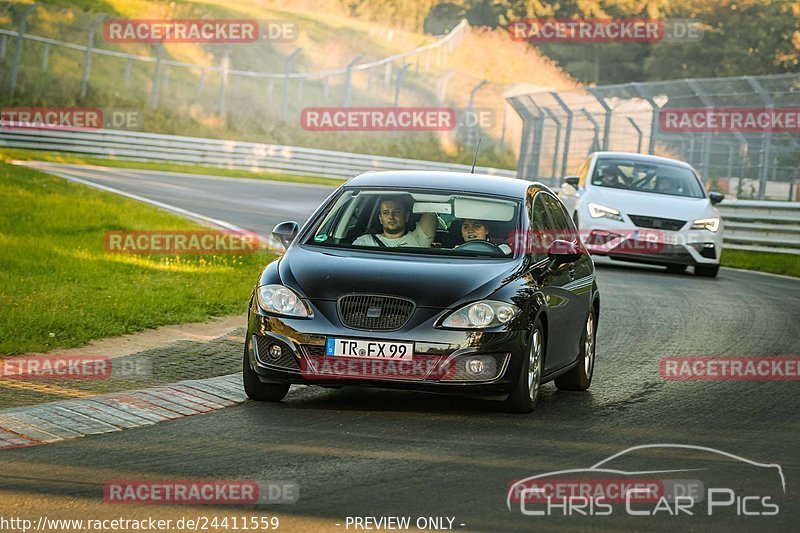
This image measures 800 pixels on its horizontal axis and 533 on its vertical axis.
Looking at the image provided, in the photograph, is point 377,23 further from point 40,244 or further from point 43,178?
point 40,244

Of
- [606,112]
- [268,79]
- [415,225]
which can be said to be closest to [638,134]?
[606,112]

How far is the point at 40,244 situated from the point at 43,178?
10.4m

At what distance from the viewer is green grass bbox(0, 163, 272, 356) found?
12.3 metres

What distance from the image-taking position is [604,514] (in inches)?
262

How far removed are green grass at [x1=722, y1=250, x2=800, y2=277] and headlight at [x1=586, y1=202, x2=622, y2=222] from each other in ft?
13.0

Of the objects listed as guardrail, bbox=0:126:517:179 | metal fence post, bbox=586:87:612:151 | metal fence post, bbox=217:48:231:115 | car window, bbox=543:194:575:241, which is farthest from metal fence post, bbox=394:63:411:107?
car window, bbox=543:194:575:241

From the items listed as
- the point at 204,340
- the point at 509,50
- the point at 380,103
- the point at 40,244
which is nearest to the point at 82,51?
the point at 380,103

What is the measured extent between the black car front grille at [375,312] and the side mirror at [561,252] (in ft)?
5.12

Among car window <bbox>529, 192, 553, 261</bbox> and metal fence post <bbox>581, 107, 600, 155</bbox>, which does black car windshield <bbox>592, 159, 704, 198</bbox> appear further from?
car window <bbox>529, 192, 553, 261</bbox>

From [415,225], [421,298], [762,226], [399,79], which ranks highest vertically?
[399,79]

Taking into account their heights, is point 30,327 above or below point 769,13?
below
